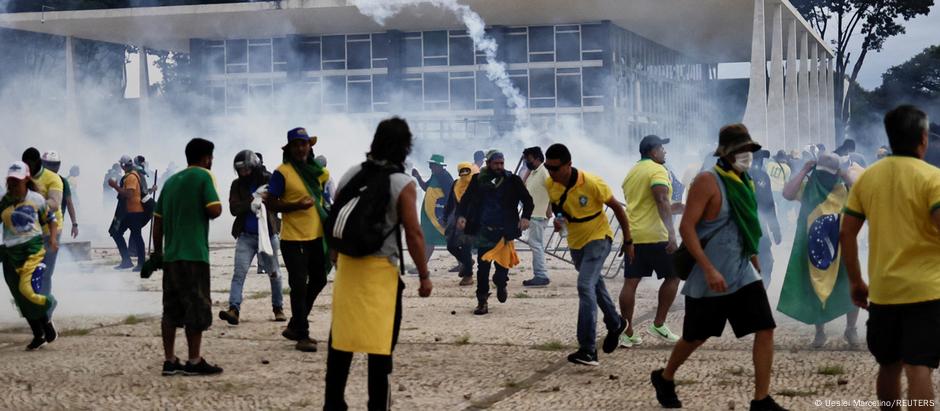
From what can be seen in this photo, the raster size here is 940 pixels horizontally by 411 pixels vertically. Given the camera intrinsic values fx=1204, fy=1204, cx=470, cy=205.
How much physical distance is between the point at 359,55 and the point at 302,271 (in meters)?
31.3

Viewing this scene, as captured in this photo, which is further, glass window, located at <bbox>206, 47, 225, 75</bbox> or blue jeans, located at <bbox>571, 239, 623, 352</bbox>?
glass window, located at <bbox>206, 47, 225, 75</bbox>

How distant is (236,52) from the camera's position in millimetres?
40438

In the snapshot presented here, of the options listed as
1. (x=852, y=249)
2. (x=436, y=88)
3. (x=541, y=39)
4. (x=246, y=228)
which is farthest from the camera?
(x=436, y=88)

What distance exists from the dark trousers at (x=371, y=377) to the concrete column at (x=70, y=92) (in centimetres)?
3866

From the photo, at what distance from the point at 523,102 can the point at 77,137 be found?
51.9 feet

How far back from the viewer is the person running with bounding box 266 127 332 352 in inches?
332

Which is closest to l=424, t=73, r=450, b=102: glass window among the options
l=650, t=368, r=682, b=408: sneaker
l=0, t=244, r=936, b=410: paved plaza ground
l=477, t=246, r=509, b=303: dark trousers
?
l=0, t=244, r=936, b=410: paved plaza ground

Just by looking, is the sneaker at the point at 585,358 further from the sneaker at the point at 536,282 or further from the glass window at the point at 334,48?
the glass window at the point at 334,48

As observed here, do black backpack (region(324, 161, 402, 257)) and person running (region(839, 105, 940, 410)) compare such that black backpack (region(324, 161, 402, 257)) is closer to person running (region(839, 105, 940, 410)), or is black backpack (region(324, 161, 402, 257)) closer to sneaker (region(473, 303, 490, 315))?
person running (region(839, 105, 940, 410))

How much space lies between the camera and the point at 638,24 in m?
38.8

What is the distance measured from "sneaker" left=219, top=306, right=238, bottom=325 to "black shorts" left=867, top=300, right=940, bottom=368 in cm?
591

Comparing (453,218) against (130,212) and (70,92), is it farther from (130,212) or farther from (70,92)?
(70,92)

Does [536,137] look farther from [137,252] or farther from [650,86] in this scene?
[137,252]

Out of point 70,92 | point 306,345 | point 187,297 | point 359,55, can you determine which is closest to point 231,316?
point 306,345
